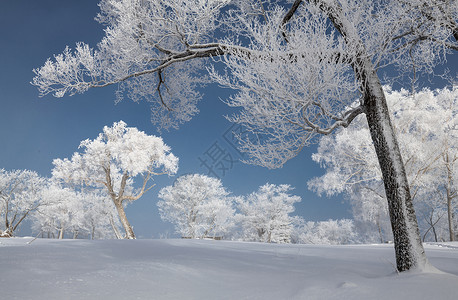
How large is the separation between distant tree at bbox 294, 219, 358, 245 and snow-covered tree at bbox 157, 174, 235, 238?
9.24 metres

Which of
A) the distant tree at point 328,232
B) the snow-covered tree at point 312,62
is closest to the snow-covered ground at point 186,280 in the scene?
the snow-covered tree at point 312,62

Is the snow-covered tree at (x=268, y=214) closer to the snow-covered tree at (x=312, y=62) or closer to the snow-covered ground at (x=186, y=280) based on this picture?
the snow-covered tree at (x=312, y=62)

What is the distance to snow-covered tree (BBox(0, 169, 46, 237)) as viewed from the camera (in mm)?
19578

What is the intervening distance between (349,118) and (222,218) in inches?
812

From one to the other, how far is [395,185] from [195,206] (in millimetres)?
20754

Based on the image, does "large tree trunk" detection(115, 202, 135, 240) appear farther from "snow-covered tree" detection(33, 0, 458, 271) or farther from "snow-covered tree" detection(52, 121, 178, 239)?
"snow-covered tree" detection(33, 0, 458, 271)

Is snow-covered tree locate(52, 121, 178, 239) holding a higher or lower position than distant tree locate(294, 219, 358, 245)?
higher

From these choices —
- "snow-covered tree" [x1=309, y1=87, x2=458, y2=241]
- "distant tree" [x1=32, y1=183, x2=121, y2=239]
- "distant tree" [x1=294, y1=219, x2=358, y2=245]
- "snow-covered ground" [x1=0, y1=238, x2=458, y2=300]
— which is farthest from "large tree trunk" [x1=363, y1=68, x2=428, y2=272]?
"distant tree" [x1=294, y1=219, x2=358, y2=245]

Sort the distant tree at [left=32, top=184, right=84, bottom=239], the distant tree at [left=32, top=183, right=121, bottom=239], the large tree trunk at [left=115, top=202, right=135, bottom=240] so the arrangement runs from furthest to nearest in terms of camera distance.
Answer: the distant tree at [left=32, top=184, right=84, bottom=239], the distant tree at [left=32, top=183, right=121, bottom=239], the large tree trunk at [left=115, top=202, right=135, bottom=240]

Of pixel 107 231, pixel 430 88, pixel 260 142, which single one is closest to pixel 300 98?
pixel 260 142

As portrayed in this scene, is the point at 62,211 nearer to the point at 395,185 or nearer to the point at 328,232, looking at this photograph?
the point at 328,232

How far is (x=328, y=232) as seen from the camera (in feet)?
103

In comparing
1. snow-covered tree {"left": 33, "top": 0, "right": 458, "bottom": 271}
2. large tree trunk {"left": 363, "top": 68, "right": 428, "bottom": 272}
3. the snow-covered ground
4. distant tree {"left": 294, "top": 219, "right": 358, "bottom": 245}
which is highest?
snow-covered tree {"left": 33, "top": 0, "right": 458, "bottom": 271}

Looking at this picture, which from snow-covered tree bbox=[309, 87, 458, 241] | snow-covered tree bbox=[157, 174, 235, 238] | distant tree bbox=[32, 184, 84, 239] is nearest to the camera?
snow-covered tree bbox=[309, 87, 458, 241]
